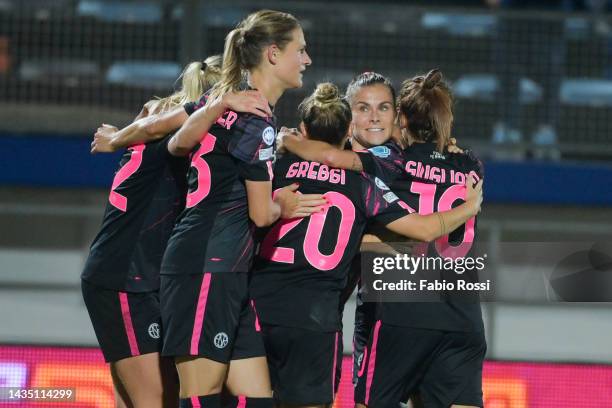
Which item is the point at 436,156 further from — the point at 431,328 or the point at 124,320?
the point at 124,320

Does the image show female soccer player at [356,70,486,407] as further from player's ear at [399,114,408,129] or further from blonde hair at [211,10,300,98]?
blonde hair at [211,10,300,98]

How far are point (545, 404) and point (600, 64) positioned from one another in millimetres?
4751

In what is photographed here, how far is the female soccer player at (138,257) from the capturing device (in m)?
3.60

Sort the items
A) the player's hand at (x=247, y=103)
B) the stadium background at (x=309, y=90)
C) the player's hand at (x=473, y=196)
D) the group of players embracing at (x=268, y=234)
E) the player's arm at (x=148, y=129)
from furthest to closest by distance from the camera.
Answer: the stadium background at (x=309, y=90), the player's hand at (x=473, y=196), the player's arm at (x=148, y=129), the group of players embracing at (x=268, y=234), the player's hand at (x=247, y=103)

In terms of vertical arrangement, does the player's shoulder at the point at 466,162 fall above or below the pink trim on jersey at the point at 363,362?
above

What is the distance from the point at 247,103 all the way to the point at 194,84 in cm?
51

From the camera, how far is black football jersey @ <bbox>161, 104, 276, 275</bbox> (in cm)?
322

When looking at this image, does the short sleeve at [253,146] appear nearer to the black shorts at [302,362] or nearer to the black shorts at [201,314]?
the black shorts at [201,314]

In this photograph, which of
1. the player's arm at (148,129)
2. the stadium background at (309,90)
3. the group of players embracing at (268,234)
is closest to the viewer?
the group of players embracing at (268,234)

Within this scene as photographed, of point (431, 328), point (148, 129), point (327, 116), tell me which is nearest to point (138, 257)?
point (148, 129)

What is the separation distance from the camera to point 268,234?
3570 millimetres

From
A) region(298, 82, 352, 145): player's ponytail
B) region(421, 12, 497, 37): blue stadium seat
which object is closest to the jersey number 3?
region(298, 82, 352, 145): player's ponytail

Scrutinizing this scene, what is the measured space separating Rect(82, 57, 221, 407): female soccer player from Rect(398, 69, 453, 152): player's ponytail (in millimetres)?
717

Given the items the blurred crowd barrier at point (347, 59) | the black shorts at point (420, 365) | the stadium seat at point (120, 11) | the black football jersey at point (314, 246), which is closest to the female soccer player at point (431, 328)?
the black shorts at point (420, 365)
